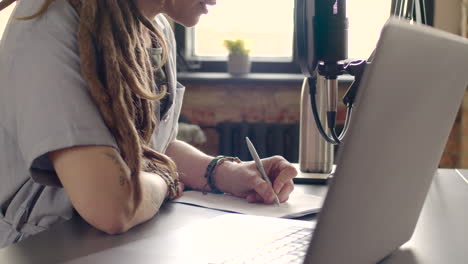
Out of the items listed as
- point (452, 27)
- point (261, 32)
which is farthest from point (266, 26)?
point (452, 27)

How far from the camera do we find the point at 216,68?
10.2 ft

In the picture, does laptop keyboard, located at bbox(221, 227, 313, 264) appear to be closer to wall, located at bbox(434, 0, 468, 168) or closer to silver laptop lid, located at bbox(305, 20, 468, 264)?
silver laptop lid, located at bbox(305, 20, 468, 264)

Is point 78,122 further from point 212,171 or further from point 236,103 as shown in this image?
point 236,103

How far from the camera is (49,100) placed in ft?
2.65

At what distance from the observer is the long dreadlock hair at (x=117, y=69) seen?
84cm

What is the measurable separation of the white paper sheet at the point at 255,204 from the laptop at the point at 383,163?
179mm

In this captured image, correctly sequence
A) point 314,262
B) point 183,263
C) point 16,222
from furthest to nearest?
point 16,222
point 183,263
point 314,262

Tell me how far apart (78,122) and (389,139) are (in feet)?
1.60

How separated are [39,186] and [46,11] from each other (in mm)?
299

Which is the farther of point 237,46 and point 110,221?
point 237,46

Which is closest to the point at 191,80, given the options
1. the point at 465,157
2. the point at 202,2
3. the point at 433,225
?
the point at 465,157

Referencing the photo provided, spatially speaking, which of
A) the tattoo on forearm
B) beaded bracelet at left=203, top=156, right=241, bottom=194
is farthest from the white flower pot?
the tattoo on forearm

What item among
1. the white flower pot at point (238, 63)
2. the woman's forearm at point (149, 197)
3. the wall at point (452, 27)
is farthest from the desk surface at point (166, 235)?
the white flower pot at point (238, 63)

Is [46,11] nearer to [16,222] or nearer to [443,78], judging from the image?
[16,222]
